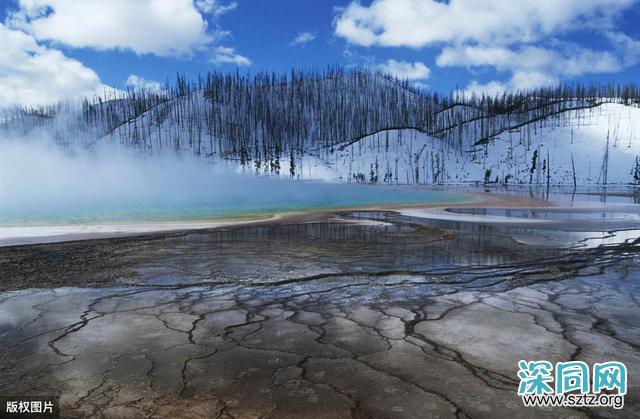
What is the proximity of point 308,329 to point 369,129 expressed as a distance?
14363cm

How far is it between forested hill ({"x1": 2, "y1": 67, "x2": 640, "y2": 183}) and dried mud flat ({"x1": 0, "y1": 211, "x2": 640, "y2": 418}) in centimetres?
8577

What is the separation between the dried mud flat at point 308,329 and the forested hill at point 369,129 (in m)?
85.8

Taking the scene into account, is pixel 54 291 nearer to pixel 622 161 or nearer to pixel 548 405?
pixel 548 405

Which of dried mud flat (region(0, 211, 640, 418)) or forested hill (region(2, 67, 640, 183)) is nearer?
dried mud flat (region(0, 211, 640, 418))

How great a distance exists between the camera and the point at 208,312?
670 centimetres

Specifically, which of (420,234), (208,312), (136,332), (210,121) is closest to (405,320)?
(208,312)

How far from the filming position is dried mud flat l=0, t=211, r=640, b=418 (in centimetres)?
407

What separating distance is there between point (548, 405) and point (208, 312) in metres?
4.72

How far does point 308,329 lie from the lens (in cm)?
591

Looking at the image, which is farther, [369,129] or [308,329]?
[369,129]

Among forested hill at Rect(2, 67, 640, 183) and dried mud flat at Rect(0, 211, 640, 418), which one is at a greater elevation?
forested hill at Rect(2, 67, 640, 183)

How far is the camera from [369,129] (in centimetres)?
14562

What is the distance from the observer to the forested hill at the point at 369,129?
9969cm

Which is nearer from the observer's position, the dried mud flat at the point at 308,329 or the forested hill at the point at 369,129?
the dried mud flat at the point at 308,329
